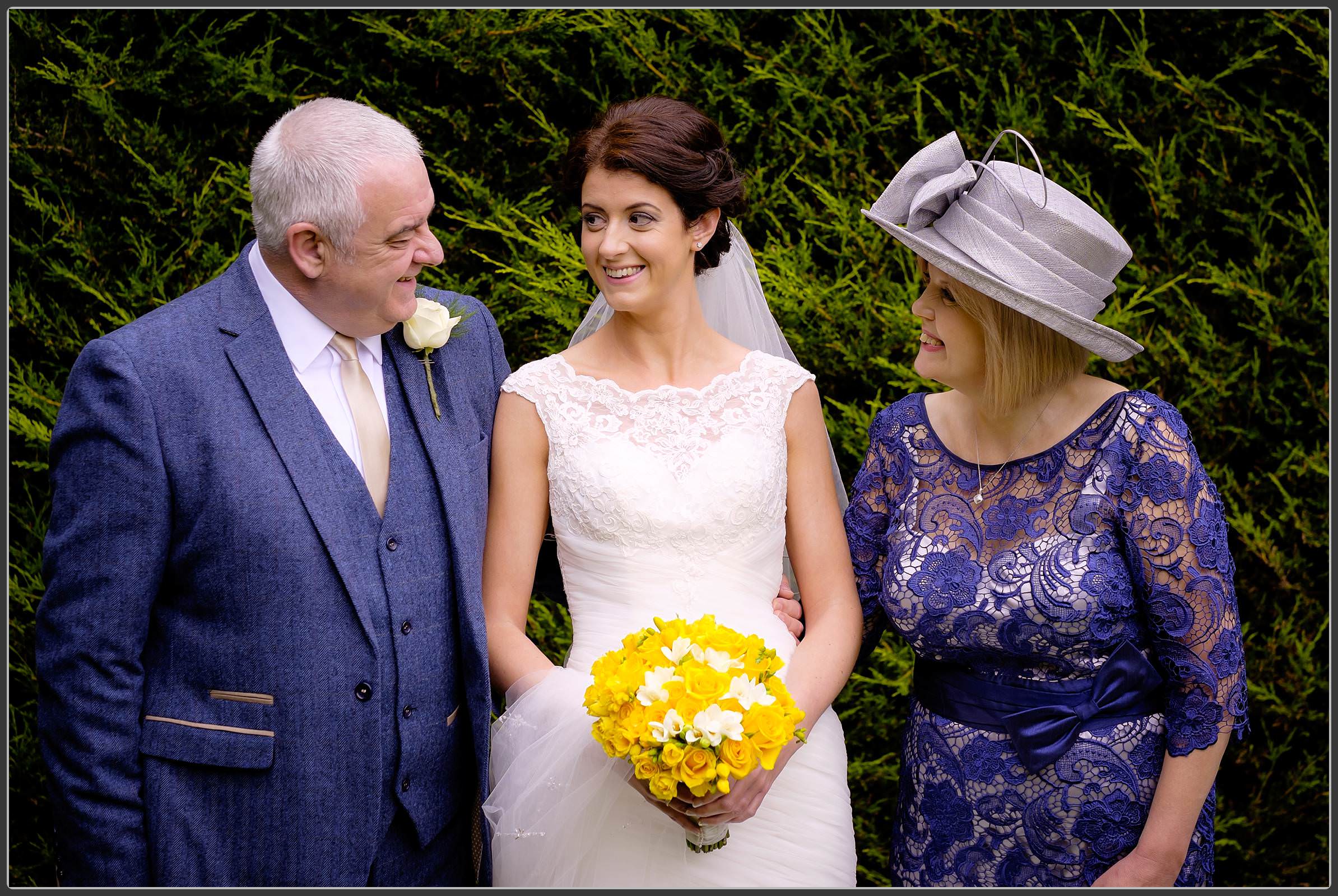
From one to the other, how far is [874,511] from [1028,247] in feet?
2.95

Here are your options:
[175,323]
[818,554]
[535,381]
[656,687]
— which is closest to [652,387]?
[535,381]

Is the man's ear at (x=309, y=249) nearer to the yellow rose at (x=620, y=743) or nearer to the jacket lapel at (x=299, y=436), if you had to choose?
the jacket lapel at (x=299, y=436)

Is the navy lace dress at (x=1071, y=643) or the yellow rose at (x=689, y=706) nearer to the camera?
the yellow rose at (x=689, y=706)

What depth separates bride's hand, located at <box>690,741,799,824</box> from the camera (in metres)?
2.71

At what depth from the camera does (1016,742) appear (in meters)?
2.90

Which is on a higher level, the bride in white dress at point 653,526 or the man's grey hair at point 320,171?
the man's grey hair at point 320,171

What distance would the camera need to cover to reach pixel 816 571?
3.33 m

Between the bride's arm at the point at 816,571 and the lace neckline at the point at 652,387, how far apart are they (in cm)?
22

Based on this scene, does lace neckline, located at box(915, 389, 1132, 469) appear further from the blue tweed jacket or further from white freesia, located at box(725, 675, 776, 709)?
the blue tweed jacket

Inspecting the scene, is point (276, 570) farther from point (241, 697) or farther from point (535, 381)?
point (535, 381)

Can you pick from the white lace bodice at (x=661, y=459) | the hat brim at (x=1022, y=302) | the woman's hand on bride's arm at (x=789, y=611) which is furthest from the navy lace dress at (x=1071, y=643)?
the white lace bodice at (x=661, y=459)

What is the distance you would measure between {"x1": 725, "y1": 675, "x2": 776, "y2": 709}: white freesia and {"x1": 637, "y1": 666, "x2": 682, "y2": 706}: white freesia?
4.9 inches

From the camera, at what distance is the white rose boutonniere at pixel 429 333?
2965mm

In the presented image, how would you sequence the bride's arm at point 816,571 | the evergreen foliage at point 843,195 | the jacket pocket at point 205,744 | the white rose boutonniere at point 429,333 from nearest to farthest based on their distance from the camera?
the jacket pocket at point 205,744
the white rose boutonniere at point 429,333
the bride's arm at point 816,571
the evergreen foliage at point 843,195
